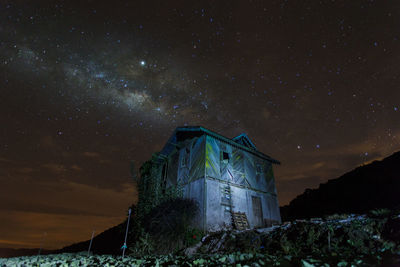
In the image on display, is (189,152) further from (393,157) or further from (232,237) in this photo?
(393,157)

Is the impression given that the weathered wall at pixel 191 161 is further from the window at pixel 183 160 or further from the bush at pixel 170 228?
the bush at pixel 170 228

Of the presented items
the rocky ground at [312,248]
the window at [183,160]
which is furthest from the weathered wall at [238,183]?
the rocky ground at [312,248]

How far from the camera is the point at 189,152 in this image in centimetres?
1684

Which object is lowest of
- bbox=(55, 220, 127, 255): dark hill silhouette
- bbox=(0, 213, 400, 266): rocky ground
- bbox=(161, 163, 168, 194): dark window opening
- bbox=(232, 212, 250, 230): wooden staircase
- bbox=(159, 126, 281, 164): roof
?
bbox=(55, 220, 127, 255): dark hill silhouette

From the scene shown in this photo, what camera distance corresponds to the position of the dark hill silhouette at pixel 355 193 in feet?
103

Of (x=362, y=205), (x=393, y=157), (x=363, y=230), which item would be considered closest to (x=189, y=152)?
(x=363, y=230)

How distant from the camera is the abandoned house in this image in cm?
1366

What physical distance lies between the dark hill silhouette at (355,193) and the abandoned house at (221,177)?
17701mm

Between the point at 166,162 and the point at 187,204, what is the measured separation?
774 centimetres

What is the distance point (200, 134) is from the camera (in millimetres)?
16406

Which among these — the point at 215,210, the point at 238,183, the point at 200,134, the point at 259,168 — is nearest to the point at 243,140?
the point at 259,168

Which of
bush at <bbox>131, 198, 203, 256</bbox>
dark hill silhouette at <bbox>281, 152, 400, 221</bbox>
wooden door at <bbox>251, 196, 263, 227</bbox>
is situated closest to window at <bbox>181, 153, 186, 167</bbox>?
bush at <bbox>131, 198, 203, 256</bbox>

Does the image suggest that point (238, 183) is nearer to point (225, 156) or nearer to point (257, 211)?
point (225, 156)

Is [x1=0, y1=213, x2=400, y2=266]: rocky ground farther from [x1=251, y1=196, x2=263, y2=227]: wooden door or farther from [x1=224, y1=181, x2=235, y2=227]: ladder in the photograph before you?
[x1=251, y1=196, x2=263, y2=227]: wooden door
